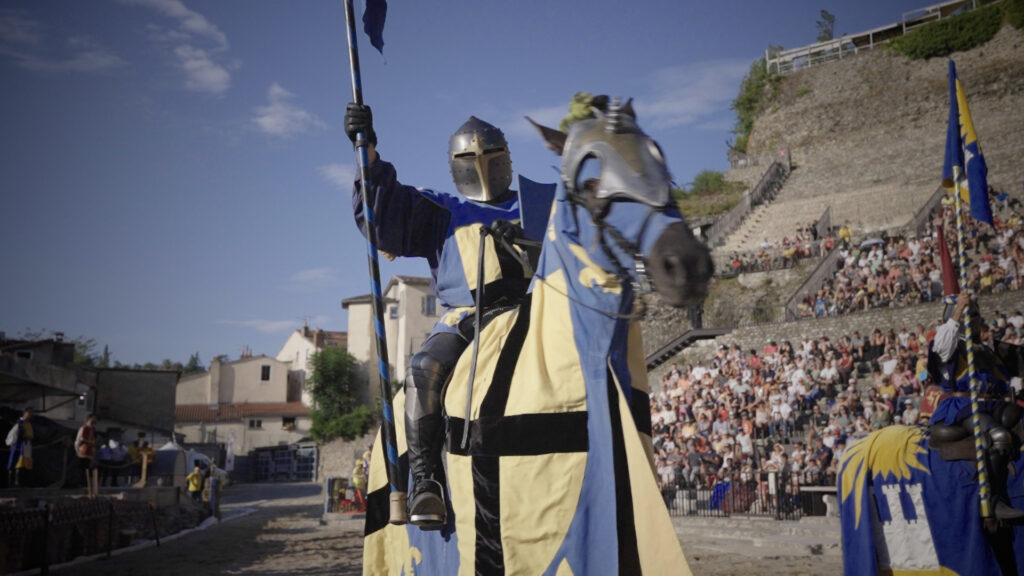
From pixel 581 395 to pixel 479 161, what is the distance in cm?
174

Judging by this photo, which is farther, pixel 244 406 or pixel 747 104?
pixel 244 406

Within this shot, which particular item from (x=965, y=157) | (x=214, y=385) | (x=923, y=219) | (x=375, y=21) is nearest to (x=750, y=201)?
(x=923, y=219)

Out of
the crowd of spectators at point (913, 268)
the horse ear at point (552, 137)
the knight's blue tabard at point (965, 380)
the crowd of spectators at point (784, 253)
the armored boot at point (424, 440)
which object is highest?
the crowd of spectators at point (784, 253)

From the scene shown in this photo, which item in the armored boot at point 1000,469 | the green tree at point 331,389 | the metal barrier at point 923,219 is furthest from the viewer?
the green tree at point 331,389

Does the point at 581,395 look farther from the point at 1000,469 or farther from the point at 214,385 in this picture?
the point at 214,385

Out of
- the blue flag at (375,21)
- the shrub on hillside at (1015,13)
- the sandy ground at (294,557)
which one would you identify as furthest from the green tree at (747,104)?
the blue flag at (375,21)

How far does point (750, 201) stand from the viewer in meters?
38.1

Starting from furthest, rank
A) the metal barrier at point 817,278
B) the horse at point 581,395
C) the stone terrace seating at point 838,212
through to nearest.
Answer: the stone terrace seating at point 838,212 < the metal barrier at point 817,278 < the horse at point 581,395

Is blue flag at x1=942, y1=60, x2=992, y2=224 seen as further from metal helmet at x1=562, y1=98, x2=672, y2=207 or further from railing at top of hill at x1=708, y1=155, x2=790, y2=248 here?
railing at top of hill at x1=708, y1=155, x2=790, y2=248

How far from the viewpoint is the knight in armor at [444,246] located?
361 centimetres

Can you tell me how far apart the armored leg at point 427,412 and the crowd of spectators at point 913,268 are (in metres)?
18.4

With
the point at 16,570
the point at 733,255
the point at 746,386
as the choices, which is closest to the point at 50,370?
the point at 16,570

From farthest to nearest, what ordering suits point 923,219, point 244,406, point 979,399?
1. point 244,406
2. point 923,219
3. point 979,399

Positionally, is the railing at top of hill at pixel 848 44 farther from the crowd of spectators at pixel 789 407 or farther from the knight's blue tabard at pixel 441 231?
the knight's blue tabard at pixel 441 231
